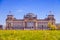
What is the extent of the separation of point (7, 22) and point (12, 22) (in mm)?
1406

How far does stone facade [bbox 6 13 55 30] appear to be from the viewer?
58719 millimetres

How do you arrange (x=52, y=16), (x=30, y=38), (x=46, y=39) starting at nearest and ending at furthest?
(x=46, y=39) → (x=30, y=38) → (x=52, y=16)

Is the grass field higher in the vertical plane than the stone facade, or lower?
lower

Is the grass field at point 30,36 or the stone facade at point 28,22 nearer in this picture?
the grass field at point 30,36

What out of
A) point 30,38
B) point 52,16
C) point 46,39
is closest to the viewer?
point 46,39

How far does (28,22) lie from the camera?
2355 inches

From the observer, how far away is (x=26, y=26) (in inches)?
2361

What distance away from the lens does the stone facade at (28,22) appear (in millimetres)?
58719

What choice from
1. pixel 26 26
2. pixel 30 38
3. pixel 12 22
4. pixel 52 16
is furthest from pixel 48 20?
pixel 30 38

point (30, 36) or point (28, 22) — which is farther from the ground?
point (28, 22)

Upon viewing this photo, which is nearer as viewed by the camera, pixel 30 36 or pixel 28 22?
pixel 30 36

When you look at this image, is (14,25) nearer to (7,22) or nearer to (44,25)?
(7,22)

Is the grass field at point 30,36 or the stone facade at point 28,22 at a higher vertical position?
the stone facade at point 28,22

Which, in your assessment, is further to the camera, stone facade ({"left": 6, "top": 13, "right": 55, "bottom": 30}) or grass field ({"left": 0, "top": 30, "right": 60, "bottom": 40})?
stone facade ({"left": 6, "top": 13, "right": 55, "bottom": 30})
